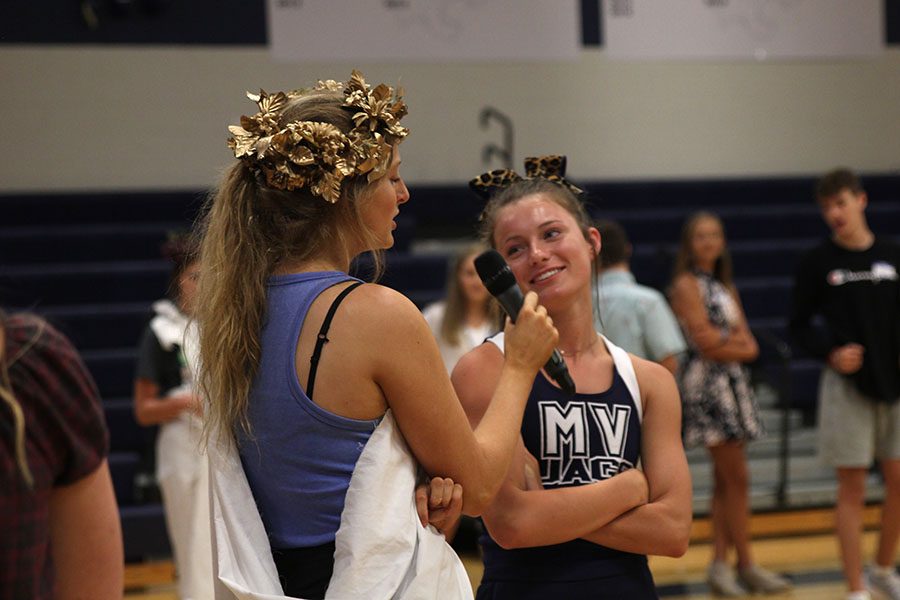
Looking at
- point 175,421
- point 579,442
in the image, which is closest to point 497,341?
point 579,442

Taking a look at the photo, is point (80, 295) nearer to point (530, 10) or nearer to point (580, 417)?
point (530, 10)

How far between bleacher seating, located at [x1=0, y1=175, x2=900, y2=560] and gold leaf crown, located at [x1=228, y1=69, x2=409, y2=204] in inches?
188

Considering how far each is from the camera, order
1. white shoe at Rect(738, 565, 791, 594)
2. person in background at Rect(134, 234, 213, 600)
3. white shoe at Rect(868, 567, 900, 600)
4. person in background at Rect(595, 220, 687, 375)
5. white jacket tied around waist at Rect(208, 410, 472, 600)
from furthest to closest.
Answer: white shoe at Rect(738, 565, 791, 594)
white shoe at Rect(868, 567, 900, 600)
person in background at Rect(595, 220, 687, 375)
person in background at Rect(134, 234, 213, 600)
white jacket tied around waist at Rect(208, 410, 472, 600)

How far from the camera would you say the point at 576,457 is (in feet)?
7.22

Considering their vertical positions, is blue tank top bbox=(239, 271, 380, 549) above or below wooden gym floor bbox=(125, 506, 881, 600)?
above

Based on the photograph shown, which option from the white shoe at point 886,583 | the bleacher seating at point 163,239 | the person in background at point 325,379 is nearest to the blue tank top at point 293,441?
the person in background at point 325,379

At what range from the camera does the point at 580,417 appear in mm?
2209

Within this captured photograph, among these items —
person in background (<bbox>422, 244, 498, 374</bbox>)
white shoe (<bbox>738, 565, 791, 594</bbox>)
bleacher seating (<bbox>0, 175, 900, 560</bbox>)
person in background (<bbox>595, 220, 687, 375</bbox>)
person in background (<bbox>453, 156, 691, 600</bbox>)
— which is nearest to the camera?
person in background (<bbox>453, 156, 691, 600</bbox>)

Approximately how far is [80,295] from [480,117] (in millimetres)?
3553

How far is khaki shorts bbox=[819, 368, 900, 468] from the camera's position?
196 inches

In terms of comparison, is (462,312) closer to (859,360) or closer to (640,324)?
(640,324)

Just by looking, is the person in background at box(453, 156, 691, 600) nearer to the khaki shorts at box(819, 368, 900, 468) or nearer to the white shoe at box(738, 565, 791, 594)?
the khaki shorts at box(819, 368, 900, 468)

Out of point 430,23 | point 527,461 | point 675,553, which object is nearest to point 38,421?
point 527,461

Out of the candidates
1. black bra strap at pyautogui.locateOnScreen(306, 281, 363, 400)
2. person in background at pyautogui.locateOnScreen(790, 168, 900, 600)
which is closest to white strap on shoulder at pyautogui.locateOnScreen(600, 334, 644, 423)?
black bra strap at pyautogui.locateOnScreen(306, 281, 363, 400)
